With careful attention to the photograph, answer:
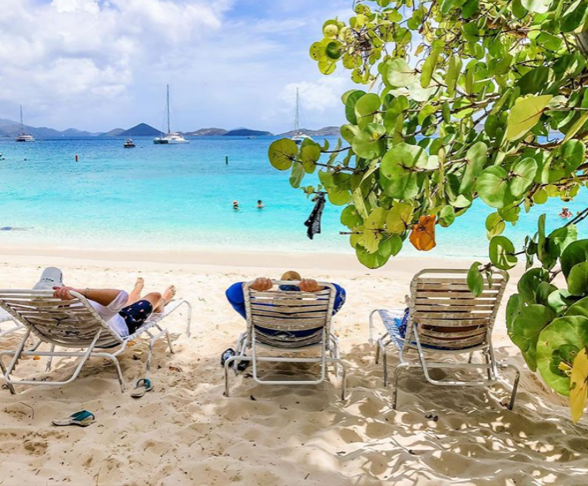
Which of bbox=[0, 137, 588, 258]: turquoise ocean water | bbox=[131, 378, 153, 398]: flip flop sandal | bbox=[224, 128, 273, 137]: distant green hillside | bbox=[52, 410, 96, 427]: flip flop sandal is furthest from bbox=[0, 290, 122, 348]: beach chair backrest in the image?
bbox=[224, 128, 273, 137]: distant green hillside

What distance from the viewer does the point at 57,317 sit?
11.6ft

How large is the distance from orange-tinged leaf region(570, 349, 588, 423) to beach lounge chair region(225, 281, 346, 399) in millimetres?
2924

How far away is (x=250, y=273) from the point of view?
8625 mm

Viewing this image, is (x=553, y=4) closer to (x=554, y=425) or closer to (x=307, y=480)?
(x=307, y=480)

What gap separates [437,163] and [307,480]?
222 centimetres

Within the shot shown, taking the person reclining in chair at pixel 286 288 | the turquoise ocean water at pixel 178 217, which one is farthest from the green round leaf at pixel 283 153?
the turquoise ocean water at pixel 178 217

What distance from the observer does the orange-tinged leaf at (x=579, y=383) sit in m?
0.58

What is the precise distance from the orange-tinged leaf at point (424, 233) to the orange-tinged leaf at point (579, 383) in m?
0.49

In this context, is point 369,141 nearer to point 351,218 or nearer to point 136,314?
point 351,218

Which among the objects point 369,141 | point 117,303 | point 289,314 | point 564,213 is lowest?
point 289,314

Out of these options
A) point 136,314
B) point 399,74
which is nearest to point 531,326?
point 399,74

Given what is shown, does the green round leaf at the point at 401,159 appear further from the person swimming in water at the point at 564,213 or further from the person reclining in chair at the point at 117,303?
the person reclining in chair at the point at 117,303

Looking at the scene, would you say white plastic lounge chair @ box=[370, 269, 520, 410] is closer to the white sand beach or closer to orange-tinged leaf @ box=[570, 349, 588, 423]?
the white sand beach

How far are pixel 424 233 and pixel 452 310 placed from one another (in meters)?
2.60
